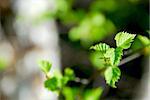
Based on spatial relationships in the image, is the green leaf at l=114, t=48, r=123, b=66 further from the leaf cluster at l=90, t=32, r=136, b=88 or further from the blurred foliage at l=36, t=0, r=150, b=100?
the blurred foliage at l=36, t=0, r=150, b=100

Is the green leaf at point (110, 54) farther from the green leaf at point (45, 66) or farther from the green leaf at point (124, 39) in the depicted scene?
the green leaf at point (45, 66)

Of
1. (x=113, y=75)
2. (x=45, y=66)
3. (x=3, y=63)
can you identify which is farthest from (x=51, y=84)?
(x=3, y=63)

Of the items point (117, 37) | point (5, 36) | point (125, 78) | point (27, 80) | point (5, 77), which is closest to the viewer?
point (117, 37)

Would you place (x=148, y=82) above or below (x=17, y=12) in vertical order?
below

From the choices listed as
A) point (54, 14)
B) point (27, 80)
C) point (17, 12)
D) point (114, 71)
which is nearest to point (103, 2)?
point (54, 14)

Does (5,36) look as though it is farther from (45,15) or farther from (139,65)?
(139,65)

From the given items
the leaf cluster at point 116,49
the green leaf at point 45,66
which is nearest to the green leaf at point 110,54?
the leaf cluster at point 116,49
